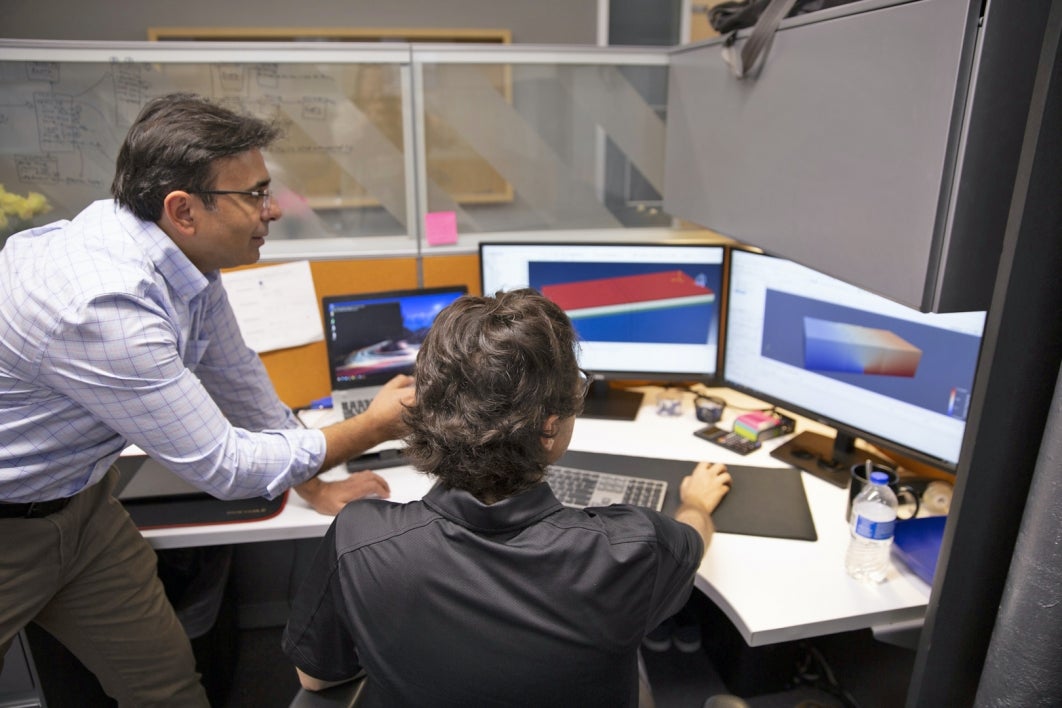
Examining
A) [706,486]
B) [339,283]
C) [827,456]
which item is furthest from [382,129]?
[827,456]

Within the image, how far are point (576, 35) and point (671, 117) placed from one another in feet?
8.28

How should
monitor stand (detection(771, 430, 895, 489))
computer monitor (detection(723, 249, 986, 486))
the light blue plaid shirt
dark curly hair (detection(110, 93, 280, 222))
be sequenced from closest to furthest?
1. the light blue plaid shirt
2. dark curly hair (detection(110, 93, 280, 222))
3. computer monitor (detection(723, 249, 986, 486))
4. monitor stand (detection(771, 430, 895, 489))

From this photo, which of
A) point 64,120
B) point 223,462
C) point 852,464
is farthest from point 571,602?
point 64,120

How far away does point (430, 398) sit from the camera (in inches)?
32.9

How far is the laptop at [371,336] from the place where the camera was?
1.64 metres

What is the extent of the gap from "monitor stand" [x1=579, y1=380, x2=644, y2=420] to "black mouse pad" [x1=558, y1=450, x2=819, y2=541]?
203mm

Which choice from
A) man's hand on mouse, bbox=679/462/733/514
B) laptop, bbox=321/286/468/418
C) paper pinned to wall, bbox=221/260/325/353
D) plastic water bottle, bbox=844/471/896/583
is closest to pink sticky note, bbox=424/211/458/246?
laptop, bbox=321/286/468/418

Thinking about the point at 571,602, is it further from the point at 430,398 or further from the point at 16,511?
the point at 16,511

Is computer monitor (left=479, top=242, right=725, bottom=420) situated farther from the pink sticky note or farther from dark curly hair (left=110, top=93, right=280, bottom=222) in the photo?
dark curly hair (left=110, top=93, right=280, bottom=222)

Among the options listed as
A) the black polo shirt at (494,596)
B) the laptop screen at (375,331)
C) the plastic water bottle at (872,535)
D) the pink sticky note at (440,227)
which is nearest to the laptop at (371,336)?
the laptop screen at (375,331)

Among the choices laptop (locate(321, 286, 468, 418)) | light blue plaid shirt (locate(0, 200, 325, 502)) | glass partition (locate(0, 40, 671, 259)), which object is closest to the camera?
light blue plaid shirt (locate(0, 200, 325, 502))

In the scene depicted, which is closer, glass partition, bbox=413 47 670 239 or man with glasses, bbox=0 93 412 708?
man with glasses, bbox=0 93 412 708

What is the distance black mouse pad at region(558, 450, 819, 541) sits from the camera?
4.09 feet

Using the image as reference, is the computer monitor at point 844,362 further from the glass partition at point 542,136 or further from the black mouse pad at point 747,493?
the glass partition at point 542,136
